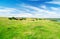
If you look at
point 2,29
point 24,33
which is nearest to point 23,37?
point 24,33

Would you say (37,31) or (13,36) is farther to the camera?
(37,31)

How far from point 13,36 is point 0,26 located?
21.7ft

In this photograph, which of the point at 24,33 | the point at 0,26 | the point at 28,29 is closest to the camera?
the point at 24,33

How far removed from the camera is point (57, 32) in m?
30.0

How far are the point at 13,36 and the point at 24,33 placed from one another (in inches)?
90.0

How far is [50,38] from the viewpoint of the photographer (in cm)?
2672

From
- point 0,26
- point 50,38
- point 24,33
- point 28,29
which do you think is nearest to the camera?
point 50,38

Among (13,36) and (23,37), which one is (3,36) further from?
(23,37)

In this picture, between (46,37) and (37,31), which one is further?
(37,31)

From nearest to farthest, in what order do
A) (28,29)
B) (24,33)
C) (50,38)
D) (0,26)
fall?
(50,38) < (24,33) < (28,29) < (0,26)

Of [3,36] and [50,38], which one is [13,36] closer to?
[3,36]

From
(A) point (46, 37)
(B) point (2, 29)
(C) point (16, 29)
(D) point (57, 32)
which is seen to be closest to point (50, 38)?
(A) point (46, 37)

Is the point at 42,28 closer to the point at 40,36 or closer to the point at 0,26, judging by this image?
the point at 40,36

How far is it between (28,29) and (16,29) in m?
2.47
